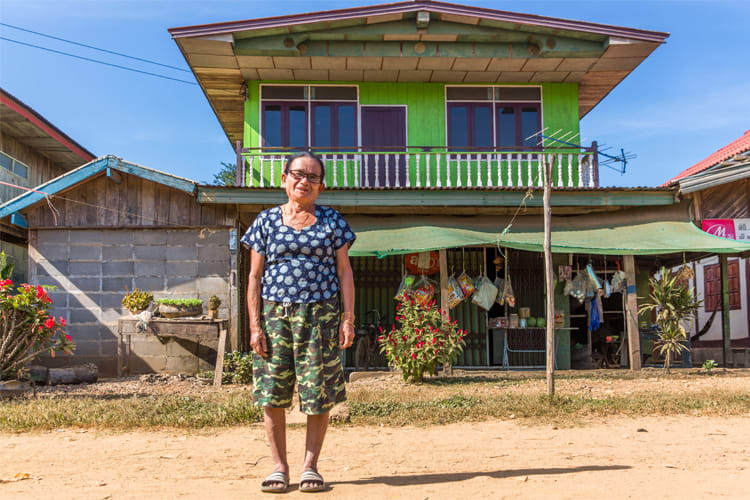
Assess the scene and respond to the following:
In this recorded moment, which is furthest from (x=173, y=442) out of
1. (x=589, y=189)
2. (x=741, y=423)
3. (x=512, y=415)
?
(x=589, y=189)

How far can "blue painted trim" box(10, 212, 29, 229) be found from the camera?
9984 mm

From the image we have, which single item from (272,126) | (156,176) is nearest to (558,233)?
(272,126)

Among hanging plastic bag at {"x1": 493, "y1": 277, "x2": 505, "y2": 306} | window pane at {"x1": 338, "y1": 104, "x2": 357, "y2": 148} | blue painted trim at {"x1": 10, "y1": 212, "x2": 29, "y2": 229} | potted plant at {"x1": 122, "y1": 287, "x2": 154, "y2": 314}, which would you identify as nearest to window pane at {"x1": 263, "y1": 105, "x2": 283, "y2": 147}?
window pane at {"x1": 338, "y1": 104, "x2": 357, "y2": 148}

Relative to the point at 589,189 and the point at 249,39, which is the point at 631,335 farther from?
the point at 249,39

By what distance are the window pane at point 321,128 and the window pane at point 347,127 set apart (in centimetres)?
20

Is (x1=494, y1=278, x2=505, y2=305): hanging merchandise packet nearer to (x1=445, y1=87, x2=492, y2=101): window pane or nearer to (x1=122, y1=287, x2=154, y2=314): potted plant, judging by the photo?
(x1=445, y1=87, x2=492, y2=101): window pane

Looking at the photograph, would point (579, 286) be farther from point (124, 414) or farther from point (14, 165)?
point (14, 165)

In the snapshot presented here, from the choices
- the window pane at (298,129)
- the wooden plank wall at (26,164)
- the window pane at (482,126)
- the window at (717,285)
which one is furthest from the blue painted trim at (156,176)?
the window at (717,285)

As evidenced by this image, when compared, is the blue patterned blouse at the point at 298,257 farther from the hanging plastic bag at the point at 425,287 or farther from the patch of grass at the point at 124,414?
the hanging plastic bag at the point at 425,287

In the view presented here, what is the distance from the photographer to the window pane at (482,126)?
40.4 ft

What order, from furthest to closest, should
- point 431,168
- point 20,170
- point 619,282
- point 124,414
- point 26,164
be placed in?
point 26,164
point 20,170
point 431,168
point 619,282
point 124,414

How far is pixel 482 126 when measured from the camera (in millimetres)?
12367

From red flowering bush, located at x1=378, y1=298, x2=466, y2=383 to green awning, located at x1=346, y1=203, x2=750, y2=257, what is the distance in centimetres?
99

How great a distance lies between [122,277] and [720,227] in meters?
9.58
